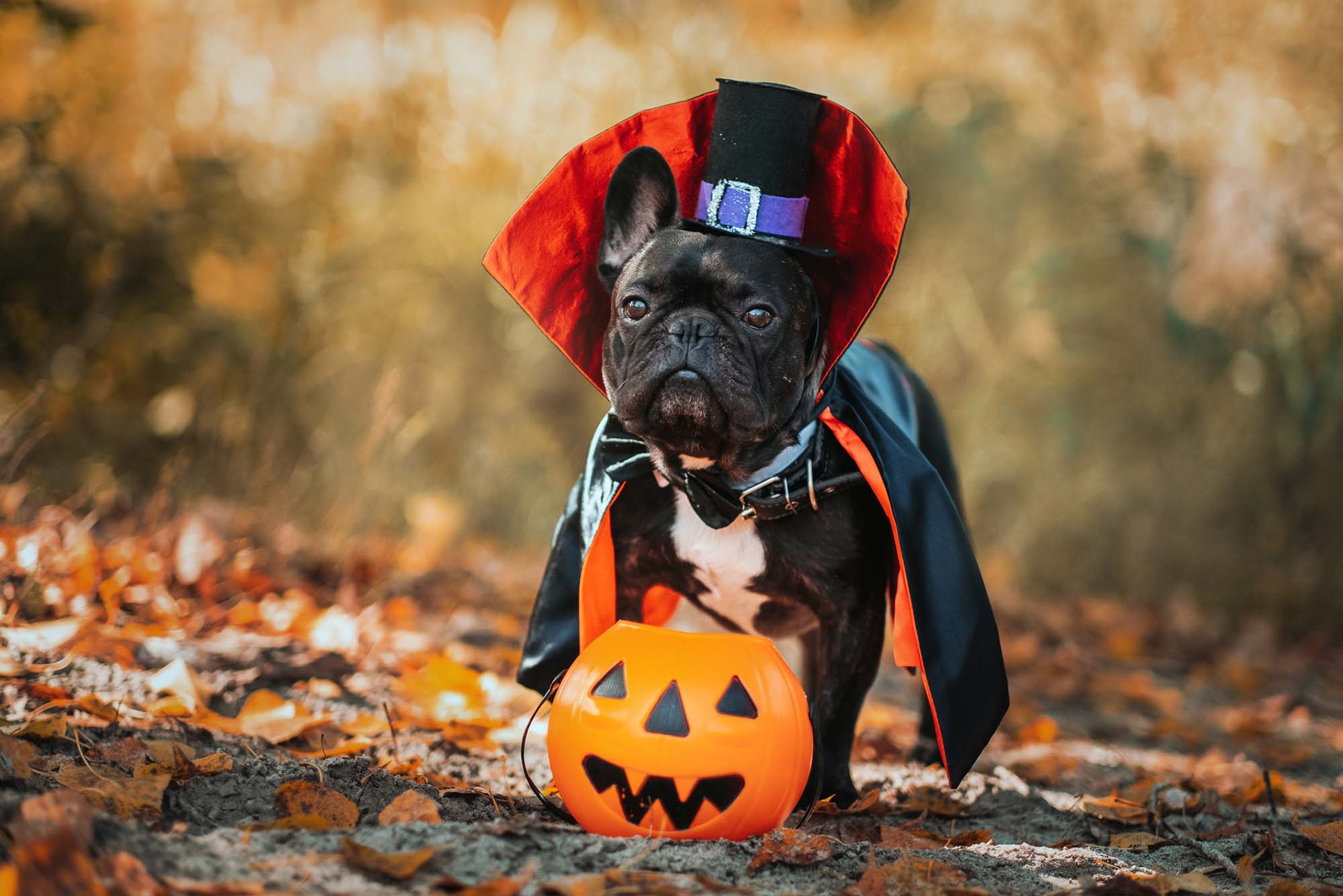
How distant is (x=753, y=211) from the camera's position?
2.61 metres

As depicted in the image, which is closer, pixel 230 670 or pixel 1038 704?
pixel 230 670

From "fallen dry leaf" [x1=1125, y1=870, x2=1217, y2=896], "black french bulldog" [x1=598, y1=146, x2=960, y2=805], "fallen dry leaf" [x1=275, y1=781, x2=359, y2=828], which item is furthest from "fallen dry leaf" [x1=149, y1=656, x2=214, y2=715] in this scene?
"fallen dry leaf" [x1=1125, y1=870, x2=1217, y2=896]

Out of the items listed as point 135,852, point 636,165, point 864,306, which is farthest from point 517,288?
point 135,852

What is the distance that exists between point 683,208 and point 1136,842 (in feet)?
5.86

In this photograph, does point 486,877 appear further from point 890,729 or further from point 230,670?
point 890,729

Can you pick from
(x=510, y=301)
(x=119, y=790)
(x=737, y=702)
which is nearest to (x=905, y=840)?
(x=737, y=702)

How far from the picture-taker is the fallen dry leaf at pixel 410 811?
196 centimetres

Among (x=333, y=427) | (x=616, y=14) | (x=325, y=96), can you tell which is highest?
(x=616, y=14)

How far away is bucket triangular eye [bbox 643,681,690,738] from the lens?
79.0 inches

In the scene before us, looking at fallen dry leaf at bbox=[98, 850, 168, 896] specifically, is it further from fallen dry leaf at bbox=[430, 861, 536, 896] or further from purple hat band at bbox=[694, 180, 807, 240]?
purple hat band at bbox=[694, 180, 807, 240]

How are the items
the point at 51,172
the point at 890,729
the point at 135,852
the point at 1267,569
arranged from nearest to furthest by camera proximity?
the point at 135,852 < the point at 890,729 < the point at 51,172 < the point at 1267,569

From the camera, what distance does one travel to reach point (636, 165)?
8.74 ft

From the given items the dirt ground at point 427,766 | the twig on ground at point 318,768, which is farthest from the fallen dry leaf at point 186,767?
the twig on ground at point 318,768

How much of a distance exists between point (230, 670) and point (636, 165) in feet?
5.75
